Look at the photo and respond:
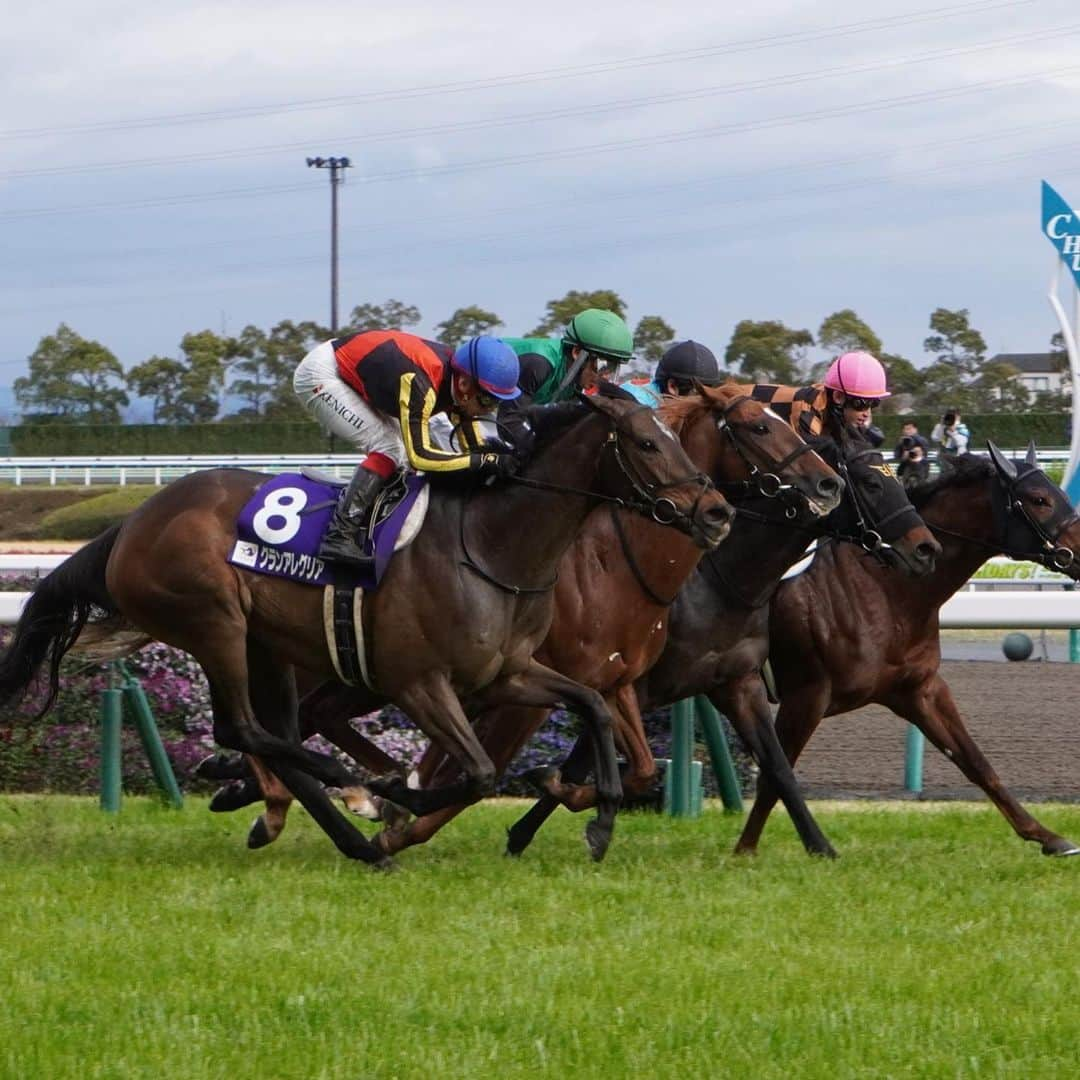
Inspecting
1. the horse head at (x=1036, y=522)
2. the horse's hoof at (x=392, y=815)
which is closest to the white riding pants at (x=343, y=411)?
the horse's hoof at (x=392, y=815)

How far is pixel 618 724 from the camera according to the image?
624 centimetres

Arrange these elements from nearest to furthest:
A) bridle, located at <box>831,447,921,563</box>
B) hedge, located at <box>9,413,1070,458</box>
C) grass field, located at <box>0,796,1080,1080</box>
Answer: grass field, located at <box>0,796,1080,1080</box>, bridle, located at <box>831,447,921,563</box>, hedge, located at <box>9,413,1070,458</box>

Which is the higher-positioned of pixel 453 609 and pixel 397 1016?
pixel 453 609

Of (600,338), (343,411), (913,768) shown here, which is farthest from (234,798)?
(913,768)

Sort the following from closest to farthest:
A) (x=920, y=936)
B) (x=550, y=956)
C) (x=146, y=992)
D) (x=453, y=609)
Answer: (x=146, y=992), (x=550, y=956), (x=920, y=936), (x=453, y=609)

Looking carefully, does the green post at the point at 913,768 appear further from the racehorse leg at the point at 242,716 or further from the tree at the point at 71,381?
the tree at the point at 71,381

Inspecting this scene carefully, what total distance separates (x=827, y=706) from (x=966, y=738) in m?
0.48

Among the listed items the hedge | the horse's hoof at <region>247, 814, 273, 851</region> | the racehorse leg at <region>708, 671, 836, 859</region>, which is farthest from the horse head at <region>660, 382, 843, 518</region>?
the hedge

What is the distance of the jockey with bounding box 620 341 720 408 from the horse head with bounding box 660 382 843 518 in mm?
371

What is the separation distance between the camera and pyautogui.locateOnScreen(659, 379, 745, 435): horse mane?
20.3ft

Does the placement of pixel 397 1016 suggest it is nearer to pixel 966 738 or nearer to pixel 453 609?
pixel 453 609

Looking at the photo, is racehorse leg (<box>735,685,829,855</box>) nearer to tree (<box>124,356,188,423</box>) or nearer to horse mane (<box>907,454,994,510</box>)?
horse mane (<box>907,454,994,510</box>)

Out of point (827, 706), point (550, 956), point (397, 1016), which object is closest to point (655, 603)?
point (827, 706)

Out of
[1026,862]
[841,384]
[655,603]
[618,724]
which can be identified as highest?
[841,384]
